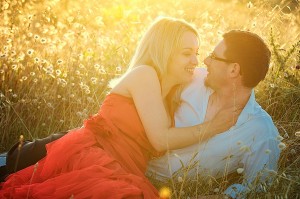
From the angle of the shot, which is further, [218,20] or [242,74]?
[218,20]

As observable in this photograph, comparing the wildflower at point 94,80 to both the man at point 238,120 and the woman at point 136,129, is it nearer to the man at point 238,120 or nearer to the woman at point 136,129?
the woman at point 136,129

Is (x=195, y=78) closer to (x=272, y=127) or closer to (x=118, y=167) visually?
(x=272, y=127)

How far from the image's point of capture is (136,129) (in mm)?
4270

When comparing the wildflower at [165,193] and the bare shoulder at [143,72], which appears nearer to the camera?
the wildflower at [165,193]

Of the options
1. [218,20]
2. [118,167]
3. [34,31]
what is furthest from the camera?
[218,20]

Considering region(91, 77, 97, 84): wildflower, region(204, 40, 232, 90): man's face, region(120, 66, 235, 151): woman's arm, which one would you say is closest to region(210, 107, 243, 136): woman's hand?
region(120, 66, 235, 151): woman's arm

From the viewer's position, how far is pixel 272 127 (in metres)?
4.21

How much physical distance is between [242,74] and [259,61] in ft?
0.63

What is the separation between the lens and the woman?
3.76 metres

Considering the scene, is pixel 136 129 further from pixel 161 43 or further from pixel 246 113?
pixel 246 113

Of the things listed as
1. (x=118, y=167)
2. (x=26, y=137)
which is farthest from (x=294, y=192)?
(x=26, y=137)

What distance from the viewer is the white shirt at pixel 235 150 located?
4.09 m

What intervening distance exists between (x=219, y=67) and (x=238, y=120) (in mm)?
522

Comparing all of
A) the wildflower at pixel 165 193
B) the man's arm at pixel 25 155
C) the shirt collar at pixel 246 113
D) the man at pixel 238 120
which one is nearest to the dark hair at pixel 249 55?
the man at pixel 238 120
